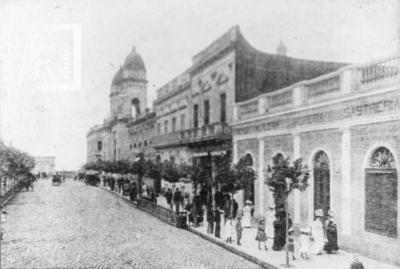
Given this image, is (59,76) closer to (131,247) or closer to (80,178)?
(131,247)

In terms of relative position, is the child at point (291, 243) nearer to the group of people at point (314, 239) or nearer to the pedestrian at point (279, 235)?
the group of people at point (314, 239)

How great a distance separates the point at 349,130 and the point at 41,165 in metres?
77.4

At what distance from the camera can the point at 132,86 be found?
43062 millimetres

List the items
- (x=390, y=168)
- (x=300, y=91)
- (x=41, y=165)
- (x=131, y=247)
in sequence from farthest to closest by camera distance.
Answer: (x=41, y=165)
(x=300, y=91)
(x=131, y=247)
(x=390, y=168)

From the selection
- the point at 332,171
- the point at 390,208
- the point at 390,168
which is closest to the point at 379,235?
the point at 390,208

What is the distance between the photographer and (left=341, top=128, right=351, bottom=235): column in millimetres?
11945

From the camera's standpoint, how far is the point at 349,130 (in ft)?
39.4

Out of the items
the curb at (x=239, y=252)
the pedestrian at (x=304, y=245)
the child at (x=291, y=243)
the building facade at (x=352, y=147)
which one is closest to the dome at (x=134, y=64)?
the building facade at (x=352, y=147)

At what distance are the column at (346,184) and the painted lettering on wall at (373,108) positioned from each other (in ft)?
1.65

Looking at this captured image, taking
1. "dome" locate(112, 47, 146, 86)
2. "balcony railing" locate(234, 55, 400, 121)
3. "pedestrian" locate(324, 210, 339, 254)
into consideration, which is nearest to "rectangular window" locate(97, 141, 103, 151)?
"dome" locate(112, 47, 146, 86)

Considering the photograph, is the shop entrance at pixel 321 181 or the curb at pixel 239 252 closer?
the curb at pixel 239 252

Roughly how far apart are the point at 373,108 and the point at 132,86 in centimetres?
3398

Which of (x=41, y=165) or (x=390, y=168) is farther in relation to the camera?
(x=41, y=165)

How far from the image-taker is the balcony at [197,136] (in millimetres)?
20781
